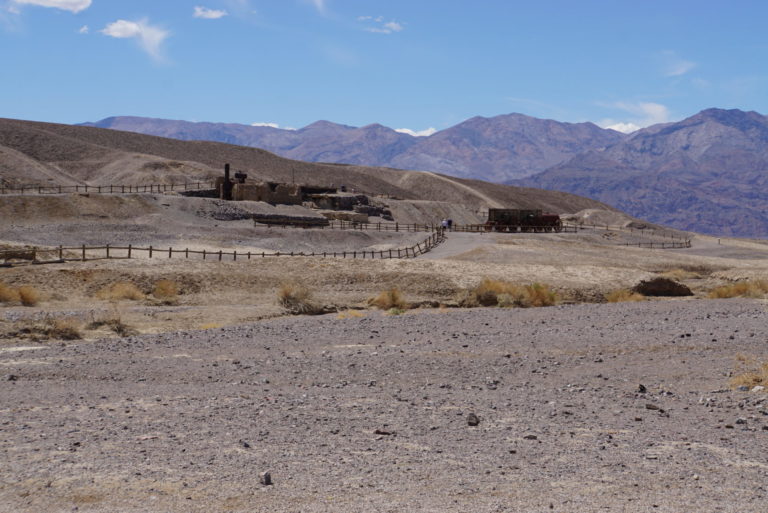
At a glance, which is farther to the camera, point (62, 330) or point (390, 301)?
point (390, 301)

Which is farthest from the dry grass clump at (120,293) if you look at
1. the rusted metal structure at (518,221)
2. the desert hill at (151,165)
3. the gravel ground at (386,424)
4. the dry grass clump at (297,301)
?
the desert hill at (151,165)

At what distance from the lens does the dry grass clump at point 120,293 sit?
30312 mm

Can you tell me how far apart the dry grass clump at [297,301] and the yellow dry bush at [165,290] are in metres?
4.27

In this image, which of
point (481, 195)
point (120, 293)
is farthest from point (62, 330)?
point (481, 195)

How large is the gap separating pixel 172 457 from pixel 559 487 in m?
4.56

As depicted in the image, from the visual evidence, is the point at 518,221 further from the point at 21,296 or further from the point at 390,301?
the point at 21,296

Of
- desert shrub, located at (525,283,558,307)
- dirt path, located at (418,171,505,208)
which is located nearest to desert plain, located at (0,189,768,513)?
desert shrub, located at (525,283,558,307)

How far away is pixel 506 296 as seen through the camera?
3069cm

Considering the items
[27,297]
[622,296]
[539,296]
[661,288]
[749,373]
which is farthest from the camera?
[661,288]

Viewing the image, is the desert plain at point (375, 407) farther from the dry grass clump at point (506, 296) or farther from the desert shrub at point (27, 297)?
the dry grass clump at point (506, 296)

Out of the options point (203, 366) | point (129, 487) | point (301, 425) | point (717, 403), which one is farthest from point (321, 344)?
point (129, 487)

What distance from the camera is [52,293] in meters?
29.9

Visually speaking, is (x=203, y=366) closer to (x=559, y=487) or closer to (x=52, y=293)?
(x=559, y=487)

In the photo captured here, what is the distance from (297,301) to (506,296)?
7.85 m
